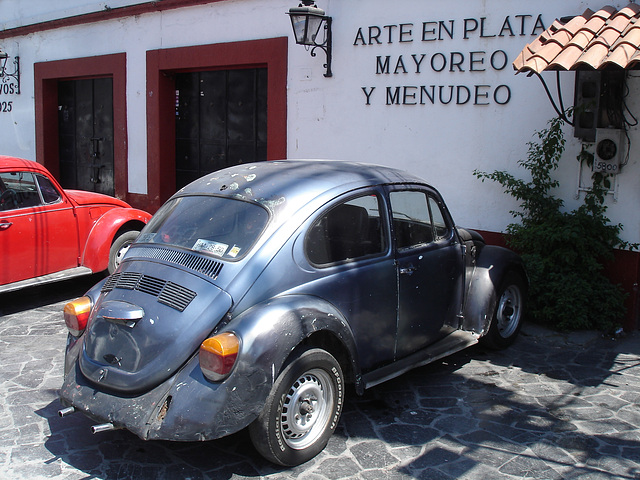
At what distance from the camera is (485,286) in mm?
5559

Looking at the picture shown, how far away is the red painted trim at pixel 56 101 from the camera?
11469mm

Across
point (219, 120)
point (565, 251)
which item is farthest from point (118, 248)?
point (565, 251)

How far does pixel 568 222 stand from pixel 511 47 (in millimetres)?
2065

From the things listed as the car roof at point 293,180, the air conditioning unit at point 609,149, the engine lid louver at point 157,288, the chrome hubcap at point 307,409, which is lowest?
the chrome hubcap at point 307,409

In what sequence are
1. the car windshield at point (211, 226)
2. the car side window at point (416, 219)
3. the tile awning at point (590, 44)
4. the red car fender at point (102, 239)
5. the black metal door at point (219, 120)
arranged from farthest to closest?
the black metal door at point (219, 120) < the red car fender at point (102, 239) < the tile awning at point (590, 44) < the car side window at point (416, 219) < the car windshield at point (211, 226)

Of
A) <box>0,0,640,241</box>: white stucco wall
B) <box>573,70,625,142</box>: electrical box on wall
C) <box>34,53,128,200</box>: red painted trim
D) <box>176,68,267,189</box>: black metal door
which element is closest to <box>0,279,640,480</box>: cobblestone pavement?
<box>0,0,640,241</box>: white stucco wall

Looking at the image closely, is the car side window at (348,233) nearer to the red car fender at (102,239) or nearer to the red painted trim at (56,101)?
the red car fender at (102,239)

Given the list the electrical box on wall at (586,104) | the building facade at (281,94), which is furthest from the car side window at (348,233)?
the building facade at (281,94)

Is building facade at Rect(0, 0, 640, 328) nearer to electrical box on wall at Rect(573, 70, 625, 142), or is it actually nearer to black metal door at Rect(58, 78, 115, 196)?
black metal door at Rect(58, 78, 115, 196)

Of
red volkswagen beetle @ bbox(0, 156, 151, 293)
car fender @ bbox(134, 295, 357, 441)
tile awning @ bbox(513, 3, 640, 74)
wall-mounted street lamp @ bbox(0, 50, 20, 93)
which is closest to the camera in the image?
car fender @ bbox(134, 295, 357, 441)

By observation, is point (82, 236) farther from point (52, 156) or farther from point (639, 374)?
point (52, 156)

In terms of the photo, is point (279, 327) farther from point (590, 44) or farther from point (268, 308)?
point (590, 44)

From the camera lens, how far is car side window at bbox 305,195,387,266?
4.31 metres

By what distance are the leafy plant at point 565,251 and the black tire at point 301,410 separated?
3359 mm
